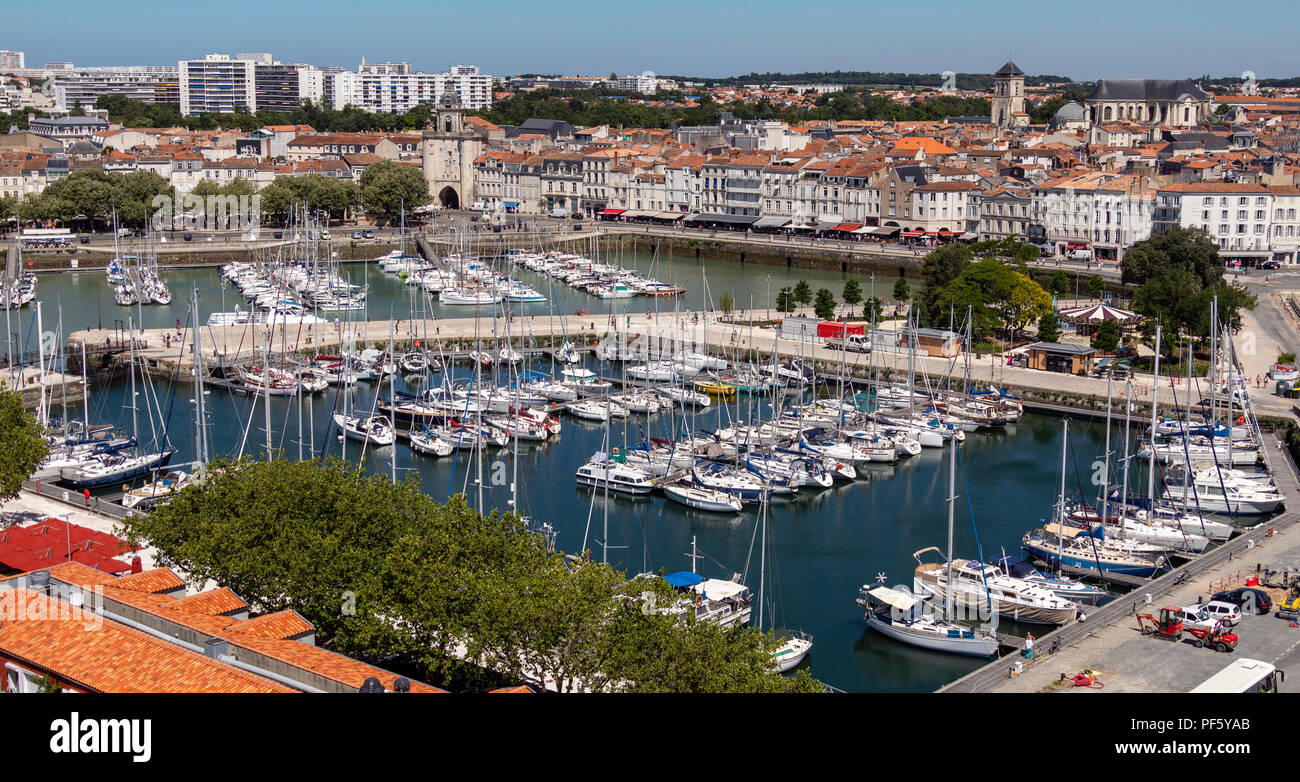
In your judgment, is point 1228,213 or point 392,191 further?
point 392,191

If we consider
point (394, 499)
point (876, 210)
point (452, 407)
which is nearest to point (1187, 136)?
point (876, 210)

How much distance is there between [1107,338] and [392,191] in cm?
2195

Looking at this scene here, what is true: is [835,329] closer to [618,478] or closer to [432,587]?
[618,478]

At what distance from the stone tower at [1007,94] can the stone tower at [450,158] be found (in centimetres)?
2482

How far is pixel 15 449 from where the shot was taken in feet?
38.1

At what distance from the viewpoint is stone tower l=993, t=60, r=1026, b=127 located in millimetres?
57562

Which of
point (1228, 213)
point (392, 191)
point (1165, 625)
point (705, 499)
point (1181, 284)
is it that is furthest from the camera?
point (392, 191)

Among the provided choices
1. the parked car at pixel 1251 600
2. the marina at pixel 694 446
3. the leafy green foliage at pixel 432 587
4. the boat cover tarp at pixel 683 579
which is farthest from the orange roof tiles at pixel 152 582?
the parked car at pixel 1251 600

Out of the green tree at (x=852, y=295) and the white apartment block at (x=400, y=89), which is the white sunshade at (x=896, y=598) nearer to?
the green tree at (x=852, y=295)

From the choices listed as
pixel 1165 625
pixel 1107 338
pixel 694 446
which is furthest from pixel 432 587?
pixel 1107 338

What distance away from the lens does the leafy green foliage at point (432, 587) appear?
24.8 feet

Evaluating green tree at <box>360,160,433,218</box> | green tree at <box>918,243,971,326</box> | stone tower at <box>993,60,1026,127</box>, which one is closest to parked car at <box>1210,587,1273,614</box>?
green tree at <box>918,243,971,326</box>

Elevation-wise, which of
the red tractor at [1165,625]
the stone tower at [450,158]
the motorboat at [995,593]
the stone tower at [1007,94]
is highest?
the stone tower at [1007,94]
